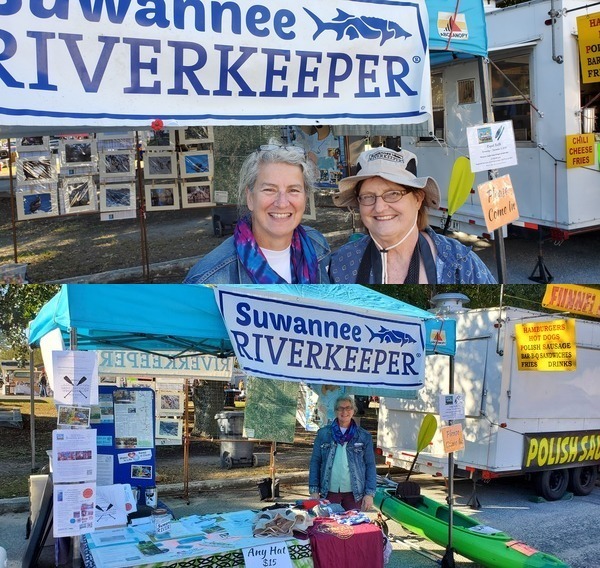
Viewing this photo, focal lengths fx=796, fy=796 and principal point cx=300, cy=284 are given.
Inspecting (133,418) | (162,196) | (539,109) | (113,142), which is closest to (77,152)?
(113,142)

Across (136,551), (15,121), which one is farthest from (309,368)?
(15,121)

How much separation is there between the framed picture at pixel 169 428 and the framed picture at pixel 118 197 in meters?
3.38

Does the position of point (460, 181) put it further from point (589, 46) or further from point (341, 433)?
point (589, 46)

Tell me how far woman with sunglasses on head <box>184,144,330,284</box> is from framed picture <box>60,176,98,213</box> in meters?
2.59

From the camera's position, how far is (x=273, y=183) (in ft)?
13.1

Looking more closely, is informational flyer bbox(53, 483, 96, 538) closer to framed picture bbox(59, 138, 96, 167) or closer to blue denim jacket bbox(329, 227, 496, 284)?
blue denim jacket bbox(329, 227, 496, 284)

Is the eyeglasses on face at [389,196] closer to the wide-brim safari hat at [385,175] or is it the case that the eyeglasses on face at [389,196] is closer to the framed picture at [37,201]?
the wide-brim safari hat at [385,175]

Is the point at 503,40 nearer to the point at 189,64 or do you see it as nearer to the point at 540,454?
the point at 540,454

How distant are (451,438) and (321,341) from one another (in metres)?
1.72

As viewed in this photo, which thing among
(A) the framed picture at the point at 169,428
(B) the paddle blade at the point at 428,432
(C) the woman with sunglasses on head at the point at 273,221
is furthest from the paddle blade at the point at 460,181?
(A) the framed picture at the point at 169,428

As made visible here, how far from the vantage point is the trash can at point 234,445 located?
10578 mm

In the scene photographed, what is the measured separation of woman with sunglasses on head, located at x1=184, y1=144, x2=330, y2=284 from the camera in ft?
13.1

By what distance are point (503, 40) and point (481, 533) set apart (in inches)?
212

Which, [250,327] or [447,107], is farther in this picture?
[447,107]
